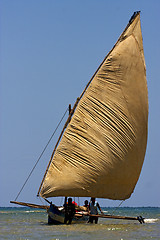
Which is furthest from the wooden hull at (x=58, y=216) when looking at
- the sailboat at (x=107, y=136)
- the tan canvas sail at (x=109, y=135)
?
the tan canvas sail at (x=109, y=135)

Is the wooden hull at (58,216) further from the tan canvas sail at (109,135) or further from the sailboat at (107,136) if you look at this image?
the tan canvas sail at (109,135)

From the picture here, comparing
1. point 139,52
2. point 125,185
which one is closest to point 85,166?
point 125,185

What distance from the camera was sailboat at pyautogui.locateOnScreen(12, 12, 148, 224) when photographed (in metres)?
24.5

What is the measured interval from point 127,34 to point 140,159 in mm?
6344

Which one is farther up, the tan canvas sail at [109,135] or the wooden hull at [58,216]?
the tan canvas sail at [109,135]

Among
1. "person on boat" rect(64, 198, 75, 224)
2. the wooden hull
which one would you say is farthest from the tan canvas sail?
the wooden hull

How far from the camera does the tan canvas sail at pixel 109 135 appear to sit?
80.4 feet

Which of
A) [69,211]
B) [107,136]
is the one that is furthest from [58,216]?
[107,136]

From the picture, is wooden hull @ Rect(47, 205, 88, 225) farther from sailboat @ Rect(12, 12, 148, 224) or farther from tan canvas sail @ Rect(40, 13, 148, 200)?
tan canvas sail @ Rect(40, 13, 148, 200)

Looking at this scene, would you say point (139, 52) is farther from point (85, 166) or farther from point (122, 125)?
point (85, 166)

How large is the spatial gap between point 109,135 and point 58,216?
4658mm

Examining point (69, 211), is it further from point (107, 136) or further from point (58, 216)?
point (107, 136)

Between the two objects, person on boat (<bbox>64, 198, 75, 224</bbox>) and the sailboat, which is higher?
the sailboat

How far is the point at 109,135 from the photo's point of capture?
81.7ft
